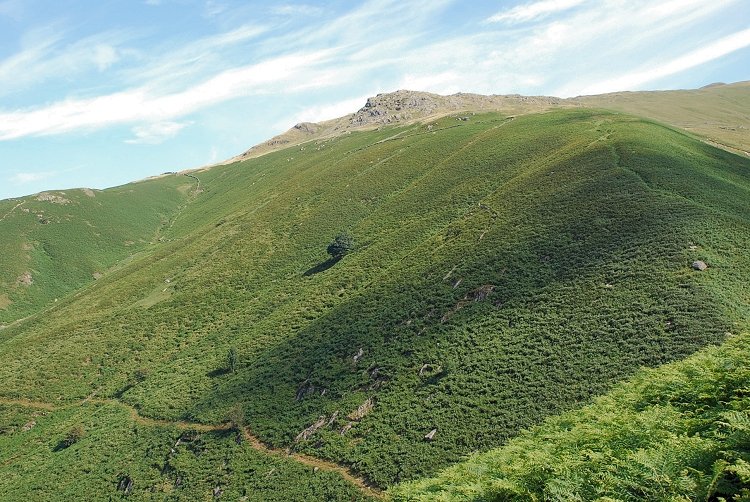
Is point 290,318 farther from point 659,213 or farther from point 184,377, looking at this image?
point 659,213

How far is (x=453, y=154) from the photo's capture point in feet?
340

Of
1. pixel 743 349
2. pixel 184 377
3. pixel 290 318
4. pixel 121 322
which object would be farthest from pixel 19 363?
pixel 743 349

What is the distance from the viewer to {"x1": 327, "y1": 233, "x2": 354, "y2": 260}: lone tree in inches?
2926

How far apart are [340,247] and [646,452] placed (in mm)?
64049

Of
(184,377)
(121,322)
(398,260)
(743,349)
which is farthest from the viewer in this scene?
(121,322)

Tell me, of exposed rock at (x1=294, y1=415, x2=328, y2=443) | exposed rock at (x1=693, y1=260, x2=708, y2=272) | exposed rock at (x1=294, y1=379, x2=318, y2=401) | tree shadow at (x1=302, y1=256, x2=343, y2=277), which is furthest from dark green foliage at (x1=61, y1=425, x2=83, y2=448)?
exposed rock at (x1=693, y1=260, x2=708, y2=272)

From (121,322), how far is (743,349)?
82.1m

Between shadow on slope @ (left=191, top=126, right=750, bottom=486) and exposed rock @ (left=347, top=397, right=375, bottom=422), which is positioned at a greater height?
shadow on slope @ (left=191, top=126, right=750, bottom=486)

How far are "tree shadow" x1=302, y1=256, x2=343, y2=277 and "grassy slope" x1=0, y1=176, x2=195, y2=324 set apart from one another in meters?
71.6

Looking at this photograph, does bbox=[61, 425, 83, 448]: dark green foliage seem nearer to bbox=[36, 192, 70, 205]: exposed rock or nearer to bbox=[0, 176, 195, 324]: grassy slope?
bbox=[0, 176, 195, 324]: grassy slope

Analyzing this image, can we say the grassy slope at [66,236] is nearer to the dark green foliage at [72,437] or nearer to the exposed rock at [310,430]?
the dark green foliage at [72,437]

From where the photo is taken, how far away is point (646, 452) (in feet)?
40.0

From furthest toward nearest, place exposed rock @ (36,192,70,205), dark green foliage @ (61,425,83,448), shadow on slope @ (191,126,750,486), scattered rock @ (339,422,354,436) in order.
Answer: exposed rock @ (36,192,70,205) → dark green foliage @ (61,425,83,448) → scattered rock @ (339,422,354,436) → shadow on slope @ (191,126,750,486)

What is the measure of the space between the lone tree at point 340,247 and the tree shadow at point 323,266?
445 millimetres
